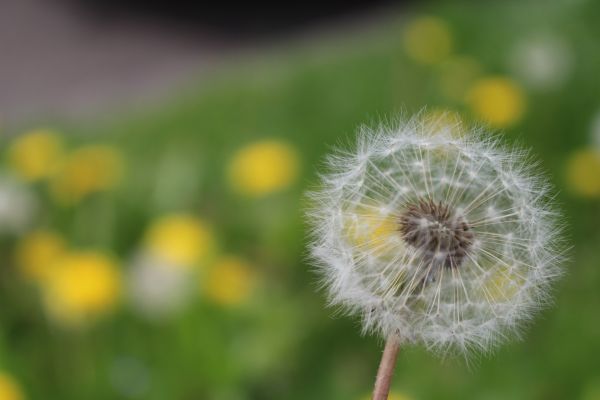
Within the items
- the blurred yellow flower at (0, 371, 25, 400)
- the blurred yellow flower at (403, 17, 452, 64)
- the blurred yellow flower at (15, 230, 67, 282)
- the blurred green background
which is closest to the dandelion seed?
the blurred green background

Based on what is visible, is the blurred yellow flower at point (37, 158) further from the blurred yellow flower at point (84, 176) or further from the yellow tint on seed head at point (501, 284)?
the yellow tint on seed head at point (501, 284)

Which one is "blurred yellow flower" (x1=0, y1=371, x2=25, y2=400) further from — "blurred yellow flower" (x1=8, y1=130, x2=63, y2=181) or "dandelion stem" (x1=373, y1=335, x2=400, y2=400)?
"dandelion stem" (x1=373, y1=335, x2=400, y2=400)

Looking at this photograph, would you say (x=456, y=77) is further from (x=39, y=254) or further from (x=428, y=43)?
(x=39, y=254)

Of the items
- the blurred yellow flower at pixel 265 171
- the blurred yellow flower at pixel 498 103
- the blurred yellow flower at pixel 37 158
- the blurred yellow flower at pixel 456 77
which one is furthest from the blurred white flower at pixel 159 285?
the blurred yellow flower at pixel 456 77

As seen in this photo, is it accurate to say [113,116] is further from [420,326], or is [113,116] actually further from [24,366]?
[420,326]

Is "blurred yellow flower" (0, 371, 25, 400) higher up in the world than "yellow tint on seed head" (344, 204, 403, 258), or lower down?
lower down
